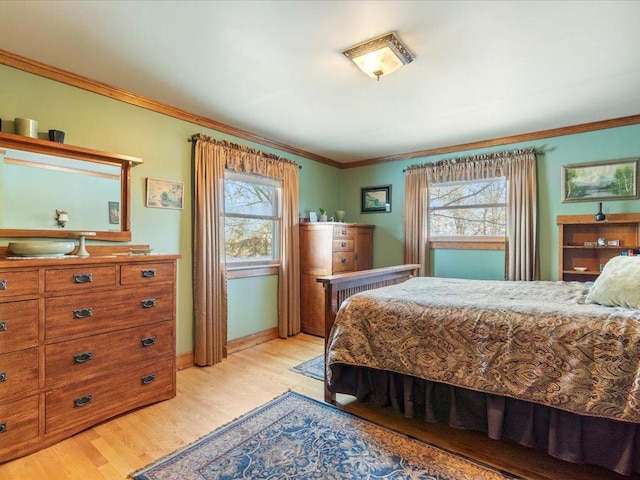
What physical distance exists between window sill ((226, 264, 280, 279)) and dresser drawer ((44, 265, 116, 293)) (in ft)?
4.89

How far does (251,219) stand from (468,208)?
105 inches

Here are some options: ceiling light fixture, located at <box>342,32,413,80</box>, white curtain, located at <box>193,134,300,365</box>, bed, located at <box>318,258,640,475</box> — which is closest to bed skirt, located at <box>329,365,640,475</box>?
bed, located at <box>318,258,640,475</box>

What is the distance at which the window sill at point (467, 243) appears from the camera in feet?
13.1

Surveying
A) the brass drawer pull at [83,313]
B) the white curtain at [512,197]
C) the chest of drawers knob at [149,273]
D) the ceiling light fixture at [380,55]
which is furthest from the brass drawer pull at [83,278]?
the white curtain at [512,197]

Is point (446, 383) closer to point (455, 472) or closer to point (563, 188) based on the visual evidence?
point (455, 472)

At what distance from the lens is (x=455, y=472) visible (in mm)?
1698

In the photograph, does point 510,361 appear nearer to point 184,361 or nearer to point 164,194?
point 184,361

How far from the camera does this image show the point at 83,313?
2.09m

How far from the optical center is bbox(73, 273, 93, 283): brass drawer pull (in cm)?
206

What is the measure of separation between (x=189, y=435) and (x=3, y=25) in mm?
2572

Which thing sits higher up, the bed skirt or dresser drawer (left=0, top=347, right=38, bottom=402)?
dresser drawer (left=0, top=347, right=38, bottom=402)

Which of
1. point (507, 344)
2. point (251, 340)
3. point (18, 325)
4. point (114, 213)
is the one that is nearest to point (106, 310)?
point (18, 325)

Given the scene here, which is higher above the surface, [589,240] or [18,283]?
[589,240]

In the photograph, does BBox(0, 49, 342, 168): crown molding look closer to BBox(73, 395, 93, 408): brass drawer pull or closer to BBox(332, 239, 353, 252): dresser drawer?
BBox(332, 239, 353, 252): dresser drawer
